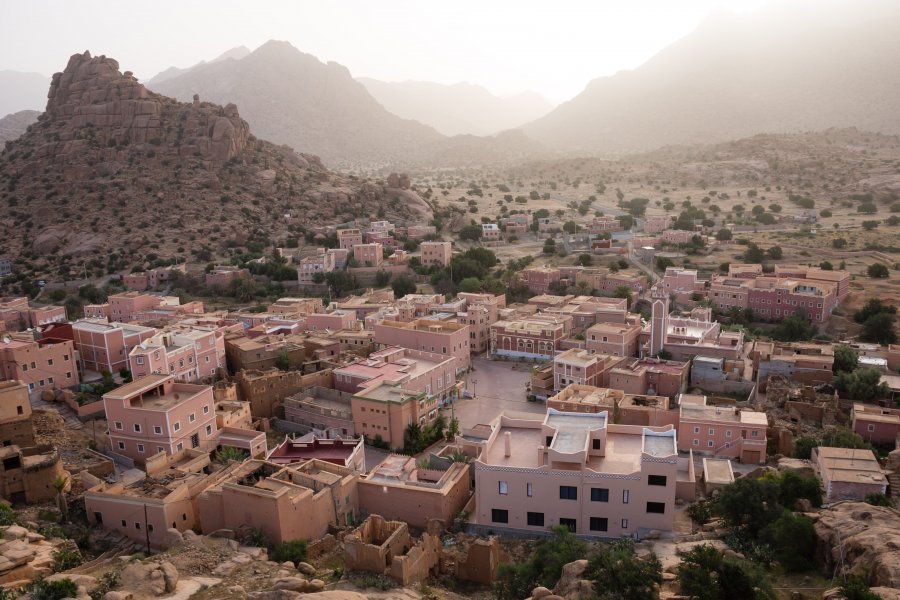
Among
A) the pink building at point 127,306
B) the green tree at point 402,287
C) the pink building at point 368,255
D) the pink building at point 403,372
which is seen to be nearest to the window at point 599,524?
the pink building at point 403,372

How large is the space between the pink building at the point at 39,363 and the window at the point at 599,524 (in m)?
19.9

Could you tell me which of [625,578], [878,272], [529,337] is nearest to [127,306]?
[529,337]

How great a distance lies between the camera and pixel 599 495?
17984 millimetres

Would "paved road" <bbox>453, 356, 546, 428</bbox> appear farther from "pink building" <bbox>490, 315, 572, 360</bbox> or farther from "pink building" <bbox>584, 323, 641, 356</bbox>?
"pink building" <bbox>584, 323, 641, 356</bbox>

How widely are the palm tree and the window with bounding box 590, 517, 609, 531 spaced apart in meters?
13.1

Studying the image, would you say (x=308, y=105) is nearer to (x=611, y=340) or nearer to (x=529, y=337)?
(x=529, y=337)

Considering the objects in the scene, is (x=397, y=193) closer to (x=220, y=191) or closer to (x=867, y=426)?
(x=220, y=191)

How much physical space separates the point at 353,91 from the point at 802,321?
484 ft

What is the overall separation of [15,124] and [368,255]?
90.8 m

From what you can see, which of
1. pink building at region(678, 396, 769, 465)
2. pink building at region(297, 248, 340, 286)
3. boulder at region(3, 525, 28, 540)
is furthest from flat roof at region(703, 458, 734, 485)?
pink building at region(297, 248, 340, 286)

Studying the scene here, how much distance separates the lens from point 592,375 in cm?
2966

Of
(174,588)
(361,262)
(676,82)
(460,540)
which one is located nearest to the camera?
(174,588)

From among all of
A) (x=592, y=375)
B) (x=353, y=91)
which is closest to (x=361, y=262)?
(x=592, y=375)

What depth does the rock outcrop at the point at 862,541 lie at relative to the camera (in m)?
12.6
